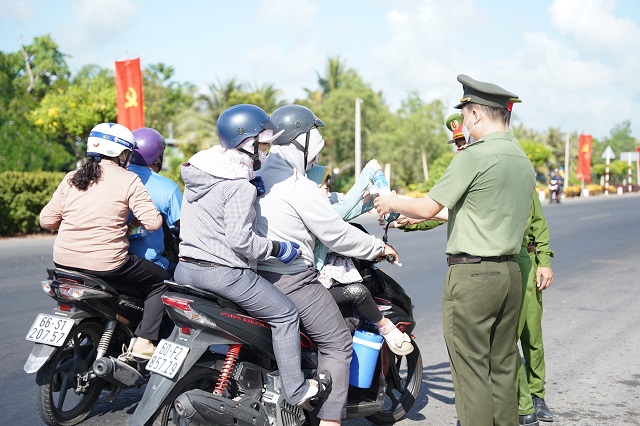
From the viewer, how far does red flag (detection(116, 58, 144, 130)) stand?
19.4 meters

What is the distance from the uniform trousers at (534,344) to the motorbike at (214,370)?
138cm

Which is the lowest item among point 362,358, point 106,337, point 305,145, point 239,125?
point 362,358

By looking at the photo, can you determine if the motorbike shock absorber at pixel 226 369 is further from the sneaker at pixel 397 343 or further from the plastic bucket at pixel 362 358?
the sneaker at pixel 397 343

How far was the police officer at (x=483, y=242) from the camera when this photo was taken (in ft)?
12.5

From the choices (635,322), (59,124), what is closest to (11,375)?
(635,322)

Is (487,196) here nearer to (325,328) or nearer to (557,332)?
(325,328)

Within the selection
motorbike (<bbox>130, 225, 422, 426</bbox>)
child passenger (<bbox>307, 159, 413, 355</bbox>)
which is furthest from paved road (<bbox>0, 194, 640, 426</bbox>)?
motorbike (<bbox>130, 225, 422, 426</bbox>)

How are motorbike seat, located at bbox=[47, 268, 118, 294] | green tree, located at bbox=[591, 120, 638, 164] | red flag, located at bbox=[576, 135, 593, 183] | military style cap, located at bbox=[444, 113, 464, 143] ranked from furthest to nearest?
Answer: green tree, located at bbox=[591, 120, 638, 164] < red flag, located at bbox=[576, 135, 593, 183] < military style cap, located at bbox=[444, 113, 464, 143] < motorbike seat, located at bbox=[47, 268, 118, 294]

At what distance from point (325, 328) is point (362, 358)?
41 cm

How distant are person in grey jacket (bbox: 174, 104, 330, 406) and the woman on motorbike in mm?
898

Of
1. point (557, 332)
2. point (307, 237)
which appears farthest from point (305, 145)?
point (557, 332)

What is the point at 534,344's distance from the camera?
16.3 feet

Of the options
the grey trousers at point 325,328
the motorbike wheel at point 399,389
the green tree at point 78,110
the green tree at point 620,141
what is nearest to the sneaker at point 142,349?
the grey trousers at point 325,328

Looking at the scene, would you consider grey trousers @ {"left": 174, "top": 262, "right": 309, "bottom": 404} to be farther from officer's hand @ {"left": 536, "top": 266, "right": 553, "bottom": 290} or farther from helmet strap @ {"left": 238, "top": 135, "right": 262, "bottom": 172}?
officer's hand @ {"left": 536, "top": 266, "right": 553, "bottom": 290}
